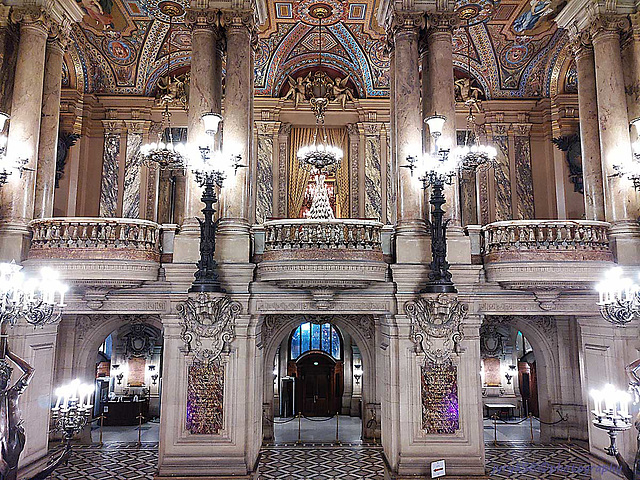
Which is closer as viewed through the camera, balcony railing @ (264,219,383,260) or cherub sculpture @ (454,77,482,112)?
balcony railing @ (264,219,383,260)

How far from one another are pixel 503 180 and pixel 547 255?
7008 mm

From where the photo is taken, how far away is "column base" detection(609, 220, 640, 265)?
9594 millimetres

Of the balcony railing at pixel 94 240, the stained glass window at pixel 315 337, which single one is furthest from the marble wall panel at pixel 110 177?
the stained glass window at pixel 315 337

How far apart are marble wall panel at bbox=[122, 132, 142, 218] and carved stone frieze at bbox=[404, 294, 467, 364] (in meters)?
9.50

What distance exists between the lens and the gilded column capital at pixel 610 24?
33.5ft

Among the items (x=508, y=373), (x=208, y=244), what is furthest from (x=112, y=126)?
(x=508, y=373)

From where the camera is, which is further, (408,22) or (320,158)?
(320,158)

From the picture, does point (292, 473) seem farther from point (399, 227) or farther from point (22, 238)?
point (22, 238)

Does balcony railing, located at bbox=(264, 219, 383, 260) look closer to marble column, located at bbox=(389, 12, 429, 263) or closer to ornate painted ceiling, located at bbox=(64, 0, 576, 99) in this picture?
marble column, located at bbox=(389, 12, 429, 263)

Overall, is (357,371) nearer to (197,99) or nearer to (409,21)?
(197,99)

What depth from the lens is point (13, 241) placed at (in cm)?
958

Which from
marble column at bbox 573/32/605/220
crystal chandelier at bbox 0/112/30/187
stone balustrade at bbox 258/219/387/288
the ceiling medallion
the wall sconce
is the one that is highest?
the ceiling medallion

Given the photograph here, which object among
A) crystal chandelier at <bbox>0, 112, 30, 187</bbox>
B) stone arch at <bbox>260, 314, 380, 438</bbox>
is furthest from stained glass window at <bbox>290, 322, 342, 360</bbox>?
crystal chandelier at <bbox>0, 112, 30, 187</bbox>

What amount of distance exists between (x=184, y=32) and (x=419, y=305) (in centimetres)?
1020
